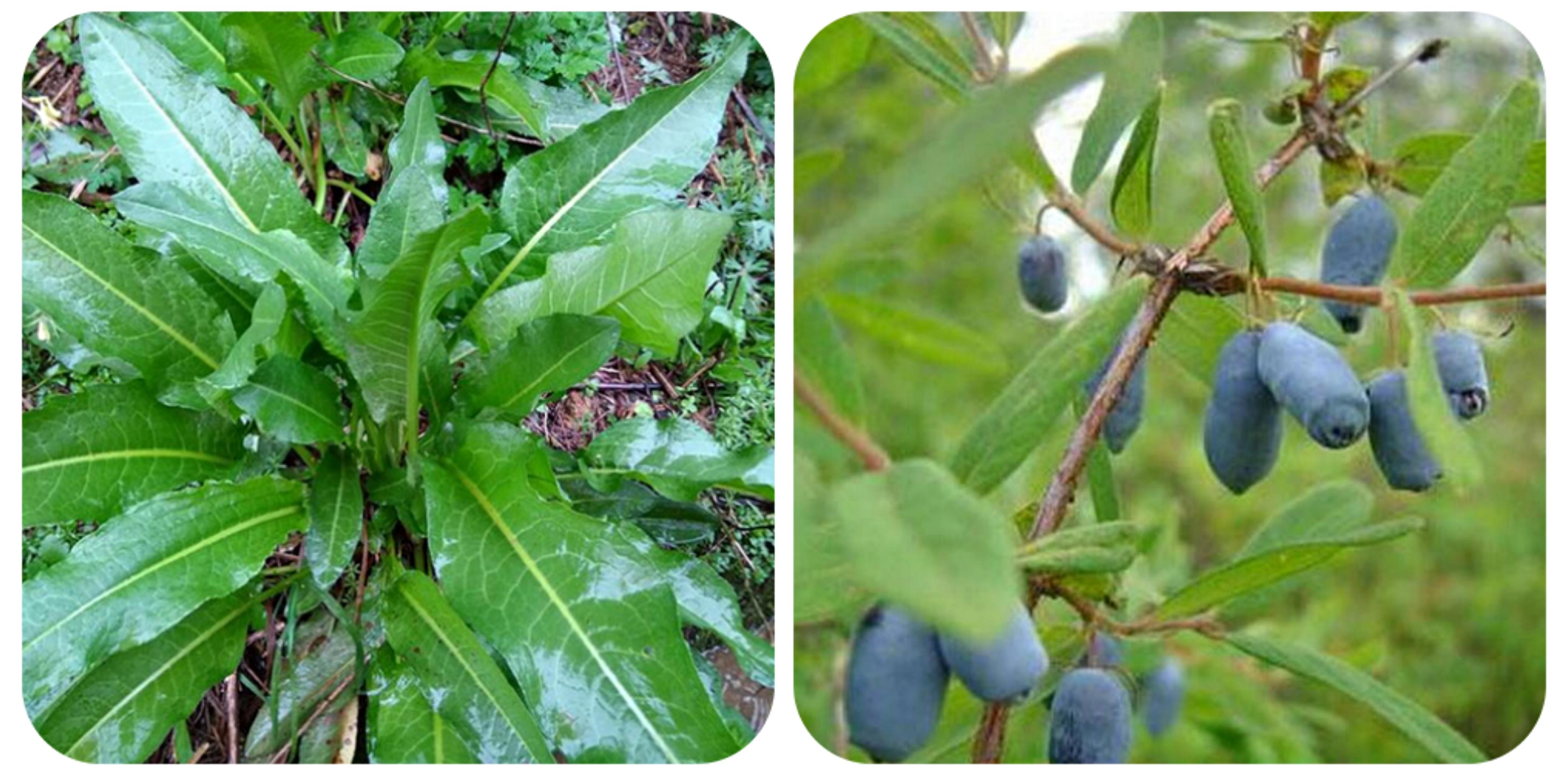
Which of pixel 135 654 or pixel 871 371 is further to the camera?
pixel 135 654

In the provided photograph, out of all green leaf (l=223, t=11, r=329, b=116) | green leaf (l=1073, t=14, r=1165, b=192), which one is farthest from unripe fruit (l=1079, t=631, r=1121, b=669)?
green leaf (l=223, t=11, r=329, b=116)

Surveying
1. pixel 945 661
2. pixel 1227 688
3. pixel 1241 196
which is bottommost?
pixel 1227 688

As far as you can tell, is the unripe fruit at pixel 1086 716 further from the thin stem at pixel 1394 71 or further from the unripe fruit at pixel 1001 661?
the thin stem at pixel 1394 71

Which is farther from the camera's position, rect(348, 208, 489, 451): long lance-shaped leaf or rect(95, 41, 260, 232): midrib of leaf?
rect(95, 41, 260, 232): midrib of leaf

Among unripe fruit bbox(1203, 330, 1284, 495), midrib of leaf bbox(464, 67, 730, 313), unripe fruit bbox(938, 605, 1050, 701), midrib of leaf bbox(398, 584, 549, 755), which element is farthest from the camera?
midrib of leaf bbox(464, 67, 730, 313)

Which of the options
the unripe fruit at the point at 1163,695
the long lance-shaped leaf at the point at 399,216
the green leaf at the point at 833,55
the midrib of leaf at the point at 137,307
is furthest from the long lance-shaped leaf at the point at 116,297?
the unripe fruit at the point at 1163,695

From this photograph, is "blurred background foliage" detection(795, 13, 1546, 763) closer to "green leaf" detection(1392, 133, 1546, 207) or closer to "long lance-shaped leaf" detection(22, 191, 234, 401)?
"green leaf" detection(1392, 133, 1546, 207)

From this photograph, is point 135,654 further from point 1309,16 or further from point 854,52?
point 1309,16

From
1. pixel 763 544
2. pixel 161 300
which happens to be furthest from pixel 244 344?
pixel 763 544
